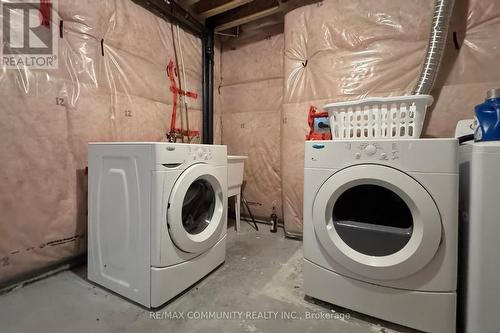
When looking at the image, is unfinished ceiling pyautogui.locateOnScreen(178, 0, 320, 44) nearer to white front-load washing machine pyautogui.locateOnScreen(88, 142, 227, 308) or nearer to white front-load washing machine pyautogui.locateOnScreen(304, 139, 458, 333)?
white front-load washing machine pyautogui.locateOnScreen(88, 142, 227, 308)

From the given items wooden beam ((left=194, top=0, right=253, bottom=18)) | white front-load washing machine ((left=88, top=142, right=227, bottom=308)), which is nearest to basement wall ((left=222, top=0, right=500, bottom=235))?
wooden beam ((left=194, top=0, right=253, bottom=18))

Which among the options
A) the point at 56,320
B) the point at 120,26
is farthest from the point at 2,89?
the point at 56,320

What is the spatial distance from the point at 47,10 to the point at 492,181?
7.56ft

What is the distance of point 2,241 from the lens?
48.2 inches

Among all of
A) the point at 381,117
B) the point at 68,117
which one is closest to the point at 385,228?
the point at 381,117

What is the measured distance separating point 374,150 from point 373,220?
14.2 inches

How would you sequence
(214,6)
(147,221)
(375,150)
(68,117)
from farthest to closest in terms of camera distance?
(214,6) → (68,117) → (147,221) → (375,150)

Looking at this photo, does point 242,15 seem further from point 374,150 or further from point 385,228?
point 385,228

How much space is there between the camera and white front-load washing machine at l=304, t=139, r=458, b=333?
0.91 m

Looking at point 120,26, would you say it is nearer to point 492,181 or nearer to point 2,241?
point 2,241

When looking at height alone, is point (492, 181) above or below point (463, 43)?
below

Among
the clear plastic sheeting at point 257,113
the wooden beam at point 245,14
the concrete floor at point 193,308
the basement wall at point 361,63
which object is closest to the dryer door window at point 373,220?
the concrete floor at point 193,308

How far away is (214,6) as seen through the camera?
2246 millimetres

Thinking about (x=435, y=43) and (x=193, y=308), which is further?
(x=435, y=43)
